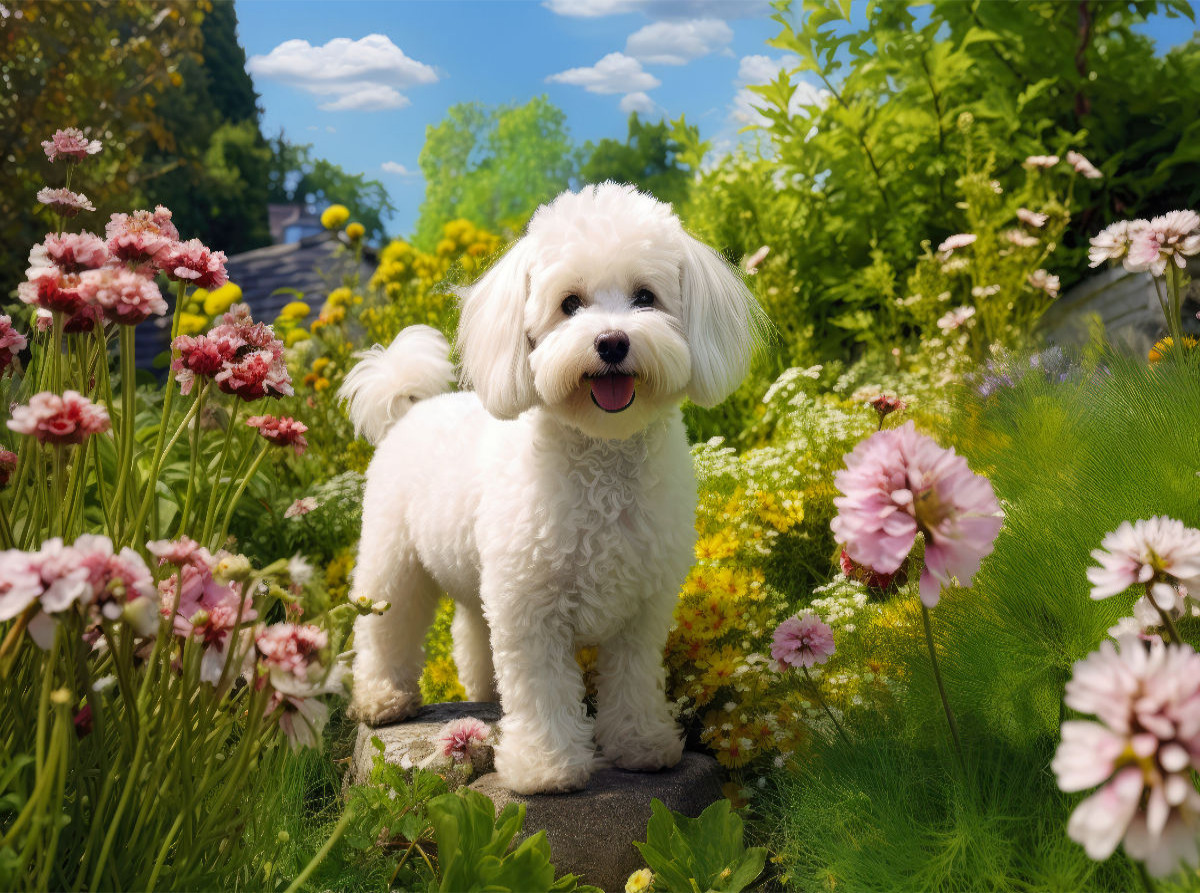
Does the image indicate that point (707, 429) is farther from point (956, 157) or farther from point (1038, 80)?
point (1038, 80)

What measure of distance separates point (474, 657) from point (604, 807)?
3.87 ft

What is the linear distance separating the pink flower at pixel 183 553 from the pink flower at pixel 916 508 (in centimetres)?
110

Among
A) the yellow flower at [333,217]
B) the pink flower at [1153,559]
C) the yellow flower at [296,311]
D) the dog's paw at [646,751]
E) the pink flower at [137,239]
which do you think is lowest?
the dog's paw at [646,751]

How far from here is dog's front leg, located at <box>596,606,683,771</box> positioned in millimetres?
3057

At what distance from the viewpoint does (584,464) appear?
2.81 meters

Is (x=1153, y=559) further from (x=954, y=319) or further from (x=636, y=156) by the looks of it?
(x=636, y=156)

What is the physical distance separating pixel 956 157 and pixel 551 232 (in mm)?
4807

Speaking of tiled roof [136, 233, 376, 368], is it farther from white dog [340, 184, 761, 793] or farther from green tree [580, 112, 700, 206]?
white dog [340, 184, 761, 793]

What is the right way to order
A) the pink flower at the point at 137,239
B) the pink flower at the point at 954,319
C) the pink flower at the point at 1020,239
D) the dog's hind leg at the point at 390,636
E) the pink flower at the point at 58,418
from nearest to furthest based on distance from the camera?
1. the pink flower at the point at 58,418
2. the pink flower at the point at 137,239
3. the dog's hind leg at the point at 390,636
4. the pink flower at the point at 954,319
5. the pink flower at the point at 1020,239

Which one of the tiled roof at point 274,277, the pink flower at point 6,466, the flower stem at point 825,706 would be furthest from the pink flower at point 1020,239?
the tiled roof at point 274,277

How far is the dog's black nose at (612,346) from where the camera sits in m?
2.46

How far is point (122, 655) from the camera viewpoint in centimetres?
157

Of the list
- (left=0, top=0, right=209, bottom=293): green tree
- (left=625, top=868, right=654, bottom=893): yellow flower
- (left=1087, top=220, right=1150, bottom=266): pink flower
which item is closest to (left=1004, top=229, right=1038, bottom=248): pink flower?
(left=1087, top=220, right=1150, bottom=266): pink flower

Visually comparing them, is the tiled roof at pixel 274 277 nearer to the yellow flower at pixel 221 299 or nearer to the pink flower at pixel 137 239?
the yellow flower at pixel 221 299
